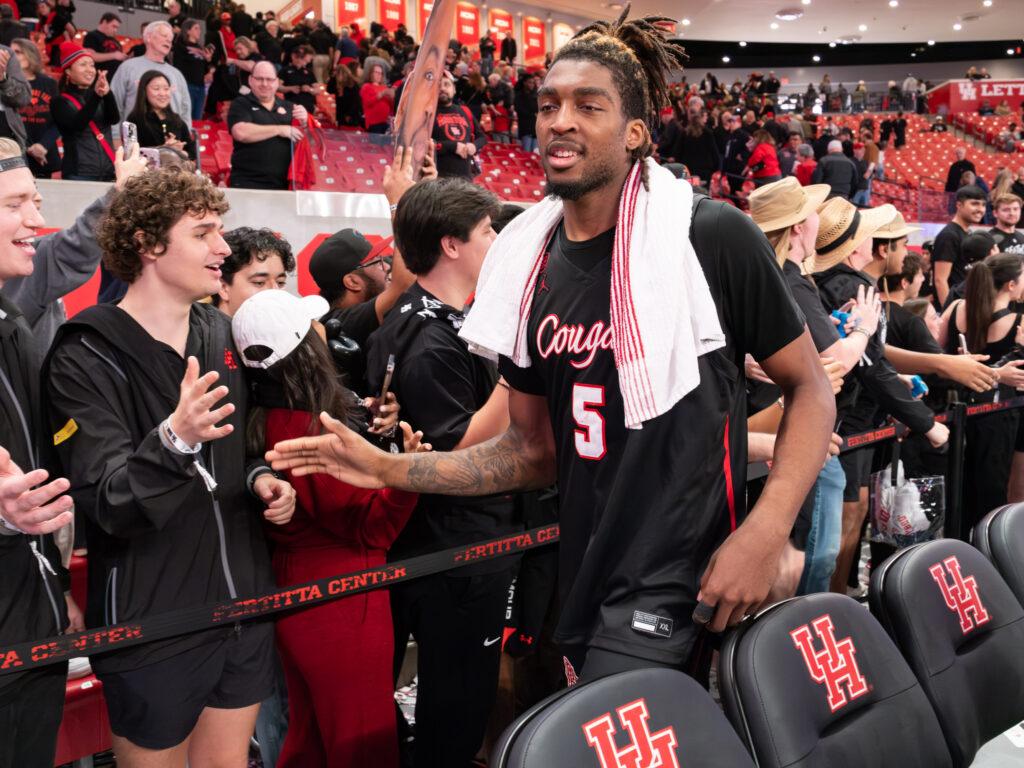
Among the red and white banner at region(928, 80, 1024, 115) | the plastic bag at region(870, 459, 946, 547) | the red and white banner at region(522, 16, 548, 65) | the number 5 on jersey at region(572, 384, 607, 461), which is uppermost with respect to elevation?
the red and white banner at region(522, 16, 548, 65)

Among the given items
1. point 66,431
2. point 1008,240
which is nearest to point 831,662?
point 66,431

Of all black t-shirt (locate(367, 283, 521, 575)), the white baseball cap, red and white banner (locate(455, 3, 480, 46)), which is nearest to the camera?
the white baseball cap

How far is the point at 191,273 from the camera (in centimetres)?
210

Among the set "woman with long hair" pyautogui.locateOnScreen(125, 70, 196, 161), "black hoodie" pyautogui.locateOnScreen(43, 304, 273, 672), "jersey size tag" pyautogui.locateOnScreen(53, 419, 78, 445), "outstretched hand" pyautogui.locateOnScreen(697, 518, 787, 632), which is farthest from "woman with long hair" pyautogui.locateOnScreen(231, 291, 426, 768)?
"woman with long hair" pyautogui.locateOnScreen(125, 70, 196, 161)

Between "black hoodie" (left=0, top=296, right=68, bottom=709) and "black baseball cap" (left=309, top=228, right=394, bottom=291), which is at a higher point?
"black baseball cap" (left=309, top=228, right=394, bottom=291)

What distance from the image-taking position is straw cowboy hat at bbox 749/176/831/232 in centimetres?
344

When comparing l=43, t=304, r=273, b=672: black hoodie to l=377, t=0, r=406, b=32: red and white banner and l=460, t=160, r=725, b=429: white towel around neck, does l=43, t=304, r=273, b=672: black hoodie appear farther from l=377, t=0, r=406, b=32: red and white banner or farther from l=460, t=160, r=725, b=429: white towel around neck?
l=377, t=0, r=406, b=32: red and white banner

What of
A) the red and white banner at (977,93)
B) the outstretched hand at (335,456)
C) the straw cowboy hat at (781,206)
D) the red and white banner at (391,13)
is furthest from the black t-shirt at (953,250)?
the red and white banner at (977,93)

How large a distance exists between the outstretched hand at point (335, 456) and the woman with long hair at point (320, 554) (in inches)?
12.4

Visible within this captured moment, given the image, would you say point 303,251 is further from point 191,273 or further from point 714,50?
point 714,50

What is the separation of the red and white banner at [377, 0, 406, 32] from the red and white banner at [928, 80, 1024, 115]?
19.7 meters

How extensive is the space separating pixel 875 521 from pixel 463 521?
7.08 feet

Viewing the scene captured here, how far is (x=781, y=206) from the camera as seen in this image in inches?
137

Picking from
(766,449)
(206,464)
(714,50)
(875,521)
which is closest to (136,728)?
(206,464)
